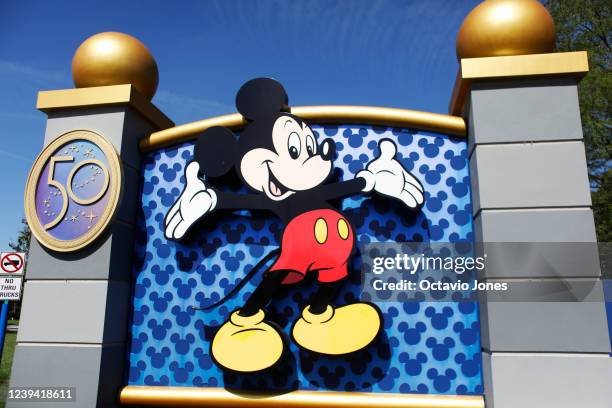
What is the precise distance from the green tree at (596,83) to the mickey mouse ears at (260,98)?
1194 centimetres

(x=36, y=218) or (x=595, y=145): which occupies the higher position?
(x=595, y=145)

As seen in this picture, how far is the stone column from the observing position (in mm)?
4098

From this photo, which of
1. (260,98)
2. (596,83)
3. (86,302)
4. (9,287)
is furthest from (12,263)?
(596,83)

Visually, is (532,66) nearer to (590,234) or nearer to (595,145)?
(590,234)

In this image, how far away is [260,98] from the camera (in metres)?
5.29

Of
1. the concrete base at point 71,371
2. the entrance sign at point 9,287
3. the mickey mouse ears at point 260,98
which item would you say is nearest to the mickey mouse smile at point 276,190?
the mickey mouse ears at point 260,98

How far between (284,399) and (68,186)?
10.5 ft

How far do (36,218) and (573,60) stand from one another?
5.66 meters

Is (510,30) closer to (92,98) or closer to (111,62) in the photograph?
(111,62)

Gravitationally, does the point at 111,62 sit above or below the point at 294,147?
above

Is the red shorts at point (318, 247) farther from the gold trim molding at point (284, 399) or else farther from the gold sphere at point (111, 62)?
the gold sphere at point (111, 62)

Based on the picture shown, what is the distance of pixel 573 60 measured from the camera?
455 centimetres

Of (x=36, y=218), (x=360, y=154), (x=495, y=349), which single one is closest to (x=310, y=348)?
(x=495, y=349)

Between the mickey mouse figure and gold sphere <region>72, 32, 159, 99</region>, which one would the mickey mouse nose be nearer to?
the mickey mouse figure
